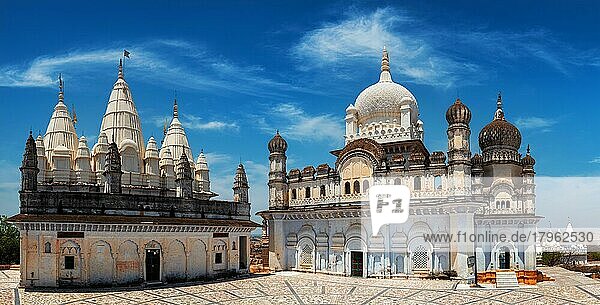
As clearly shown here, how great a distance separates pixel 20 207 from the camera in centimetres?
2616

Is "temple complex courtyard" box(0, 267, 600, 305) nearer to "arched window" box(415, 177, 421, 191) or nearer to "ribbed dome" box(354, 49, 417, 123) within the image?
"arched window" box(415, 177, 421, 191)

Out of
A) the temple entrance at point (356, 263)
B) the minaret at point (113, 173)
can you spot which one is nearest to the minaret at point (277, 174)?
the temple entrance at point (356, 263)

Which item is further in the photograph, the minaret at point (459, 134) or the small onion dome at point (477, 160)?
the small onion dome at point (477, 160)

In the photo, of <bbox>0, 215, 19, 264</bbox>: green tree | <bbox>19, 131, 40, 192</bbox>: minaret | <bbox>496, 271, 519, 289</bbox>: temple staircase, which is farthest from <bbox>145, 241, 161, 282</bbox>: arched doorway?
<bbox>0, 215, 19, 264</bbox>: green tree

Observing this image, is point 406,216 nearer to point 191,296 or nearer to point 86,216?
point 191,296

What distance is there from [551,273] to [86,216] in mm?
28973

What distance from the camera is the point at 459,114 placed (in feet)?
103

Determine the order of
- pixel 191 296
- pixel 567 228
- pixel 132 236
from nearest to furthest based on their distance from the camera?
pixel 191 296 < pixel 132 236 < pixel 567 228

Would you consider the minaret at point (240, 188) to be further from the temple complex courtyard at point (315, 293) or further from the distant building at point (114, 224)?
Answer: the temple complex courtyard at point (315, 293)

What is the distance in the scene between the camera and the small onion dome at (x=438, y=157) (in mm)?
31953

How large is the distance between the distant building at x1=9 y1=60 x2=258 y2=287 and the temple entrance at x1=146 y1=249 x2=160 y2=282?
50mm

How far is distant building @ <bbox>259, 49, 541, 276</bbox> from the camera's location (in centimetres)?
3116

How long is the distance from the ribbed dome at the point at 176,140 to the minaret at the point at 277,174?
10745mm

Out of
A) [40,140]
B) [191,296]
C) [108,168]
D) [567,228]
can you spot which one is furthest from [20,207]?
[567,228]
